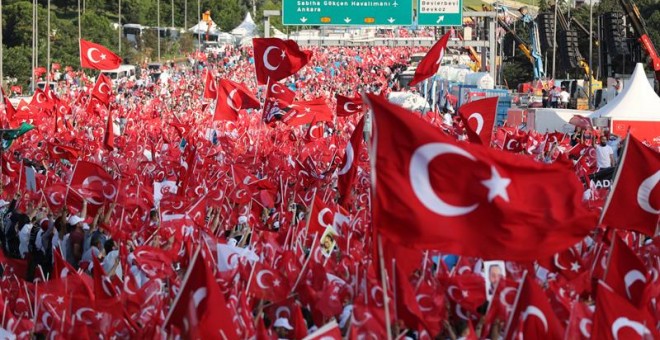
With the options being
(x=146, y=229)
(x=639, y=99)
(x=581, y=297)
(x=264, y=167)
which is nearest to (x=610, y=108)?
(x=639, y=99)

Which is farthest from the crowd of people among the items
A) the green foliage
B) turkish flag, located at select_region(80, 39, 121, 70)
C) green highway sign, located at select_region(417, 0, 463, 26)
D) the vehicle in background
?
the green foliage

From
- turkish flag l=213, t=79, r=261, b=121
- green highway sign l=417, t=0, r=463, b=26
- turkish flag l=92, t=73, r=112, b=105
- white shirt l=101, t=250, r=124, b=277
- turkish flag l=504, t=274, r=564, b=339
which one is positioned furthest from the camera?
green highway sign l=417, t=0, r=463, b=26

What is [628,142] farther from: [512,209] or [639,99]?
[639,99]

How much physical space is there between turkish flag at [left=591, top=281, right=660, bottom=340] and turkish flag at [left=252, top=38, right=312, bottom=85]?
52.6 feet

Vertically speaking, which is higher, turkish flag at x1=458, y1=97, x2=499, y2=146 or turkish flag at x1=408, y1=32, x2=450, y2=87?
turkish flag at x1=408, y1=32, x2=450, y2=87

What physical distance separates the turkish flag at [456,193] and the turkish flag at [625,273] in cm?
141

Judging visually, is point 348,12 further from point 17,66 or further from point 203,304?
point 203,304

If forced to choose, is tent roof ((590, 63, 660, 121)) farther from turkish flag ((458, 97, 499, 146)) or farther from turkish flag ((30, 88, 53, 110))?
turkish flag ((30, 88, 53, 110))

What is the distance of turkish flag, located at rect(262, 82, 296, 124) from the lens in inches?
921

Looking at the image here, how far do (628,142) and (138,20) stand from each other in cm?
8483

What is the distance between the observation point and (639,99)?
93.6ft

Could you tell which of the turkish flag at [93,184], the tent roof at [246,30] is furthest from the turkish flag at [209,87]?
the tent roof at [246,30]

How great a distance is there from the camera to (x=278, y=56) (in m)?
23.7

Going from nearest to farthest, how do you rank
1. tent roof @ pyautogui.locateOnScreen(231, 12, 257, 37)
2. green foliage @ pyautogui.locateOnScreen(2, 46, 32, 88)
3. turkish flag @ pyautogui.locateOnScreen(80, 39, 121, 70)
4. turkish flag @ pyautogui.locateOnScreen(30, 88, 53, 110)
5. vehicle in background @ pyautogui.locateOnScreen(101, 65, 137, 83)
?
1. turkish flag @ pyautogui.locateOnScreen(30, 88, 53, 110)
2. turkish flag @ pyautogui.locateOnScreen(80, 39, 121, 70)
3. vehicle in background @ pyautogui.locateOnScreen(101, 65, 137, 83)
4. green foliage @ pyautogui.locateOnScreen(2, 46, 32, 88)
5. tent roof @ pyautogui.locateOnScreen(231, 12, 257, 37)
